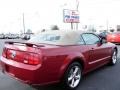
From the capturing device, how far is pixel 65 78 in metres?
4.76

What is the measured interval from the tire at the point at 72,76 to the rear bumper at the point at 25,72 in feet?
2.44

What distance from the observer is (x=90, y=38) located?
6.13 meters

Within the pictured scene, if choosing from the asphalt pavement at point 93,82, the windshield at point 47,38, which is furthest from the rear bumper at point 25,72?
the windshield at point 47,38

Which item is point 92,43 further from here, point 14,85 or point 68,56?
point 14,85

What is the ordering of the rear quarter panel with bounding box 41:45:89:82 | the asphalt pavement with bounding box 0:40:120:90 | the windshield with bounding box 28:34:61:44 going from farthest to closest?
the windshield with bounding box 28:34:61:44 < the asphalt pavement with bounding box 0:40:120:90 < the rear quarter panel with bounding box 41:45:89:82

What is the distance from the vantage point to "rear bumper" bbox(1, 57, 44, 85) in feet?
13.7

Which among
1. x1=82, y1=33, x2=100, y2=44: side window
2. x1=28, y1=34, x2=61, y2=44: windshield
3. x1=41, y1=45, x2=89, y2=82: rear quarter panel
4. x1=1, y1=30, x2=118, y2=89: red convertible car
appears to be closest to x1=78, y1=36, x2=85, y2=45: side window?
x1=1, y1=30, x2=118, y2=89: red convertible car

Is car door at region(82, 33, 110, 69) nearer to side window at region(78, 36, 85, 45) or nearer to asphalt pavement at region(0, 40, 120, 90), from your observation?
side window at region(78, 36, 85, 45)

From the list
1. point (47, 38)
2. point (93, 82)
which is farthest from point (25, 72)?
point (93, 82)

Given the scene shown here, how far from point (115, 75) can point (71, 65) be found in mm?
2039

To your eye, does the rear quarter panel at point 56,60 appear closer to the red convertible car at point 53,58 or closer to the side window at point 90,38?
the red convertible car at point 53,58

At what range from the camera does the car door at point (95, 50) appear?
19.1ft

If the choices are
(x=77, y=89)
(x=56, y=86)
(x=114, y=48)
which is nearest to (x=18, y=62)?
(x=56, y=86)

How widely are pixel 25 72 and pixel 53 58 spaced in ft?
2.13
